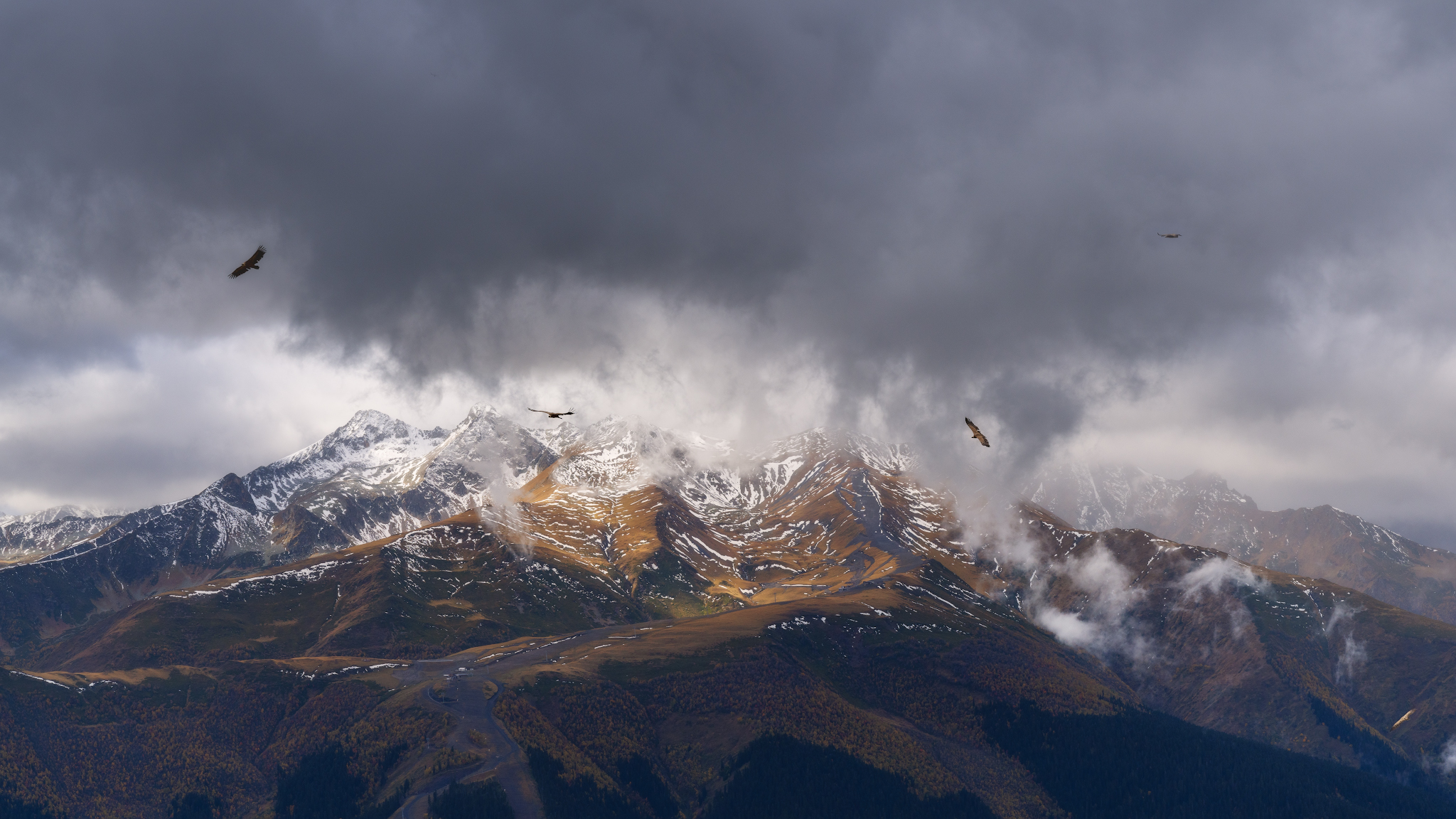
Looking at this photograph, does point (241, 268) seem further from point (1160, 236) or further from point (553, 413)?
point (1160, 236)

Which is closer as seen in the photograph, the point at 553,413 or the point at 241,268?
the point at 241,268

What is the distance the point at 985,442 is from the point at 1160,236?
143 ft

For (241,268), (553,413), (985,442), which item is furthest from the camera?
(553,413)

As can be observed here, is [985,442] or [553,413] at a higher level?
[553,413]

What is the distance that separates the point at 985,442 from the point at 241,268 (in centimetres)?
7464

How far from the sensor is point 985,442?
263 ft

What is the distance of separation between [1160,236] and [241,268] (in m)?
98.3

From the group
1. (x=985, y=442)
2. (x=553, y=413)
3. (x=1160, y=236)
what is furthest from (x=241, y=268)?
(x=1160, y=236)

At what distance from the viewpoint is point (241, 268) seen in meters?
96.2

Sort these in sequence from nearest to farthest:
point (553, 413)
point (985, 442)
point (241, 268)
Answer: point (985, 442)
point (241, 268)
point (553, 413)

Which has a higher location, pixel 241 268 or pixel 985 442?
pixel 241 268

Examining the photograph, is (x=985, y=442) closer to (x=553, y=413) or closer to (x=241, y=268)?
(x=553, y=413)

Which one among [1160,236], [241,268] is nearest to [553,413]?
[241,268]

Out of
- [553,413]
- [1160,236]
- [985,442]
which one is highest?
[1160,236]
